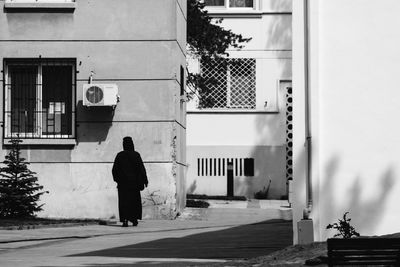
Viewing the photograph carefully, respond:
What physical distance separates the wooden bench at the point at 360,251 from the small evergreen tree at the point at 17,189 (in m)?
14.5

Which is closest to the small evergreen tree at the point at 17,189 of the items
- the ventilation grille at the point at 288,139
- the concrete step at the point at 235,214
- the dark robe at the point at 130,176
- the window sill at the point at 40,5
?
the dark robe at the point at 130,176

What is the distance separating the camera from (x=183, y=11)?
27.7 m

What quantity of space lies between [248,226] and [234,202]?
26.4 ft

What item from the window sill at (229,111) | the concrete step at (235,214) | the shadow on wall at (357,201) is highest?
the window sill at (229,111)

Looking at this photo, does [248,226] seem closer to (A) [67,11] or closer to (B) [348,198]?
(A) [67,11]

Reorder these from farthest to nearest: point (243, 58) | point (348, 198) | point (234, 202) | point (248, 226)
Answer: point (243, 58) < point (234, 202) < point (248, 226) < point (348, 198)

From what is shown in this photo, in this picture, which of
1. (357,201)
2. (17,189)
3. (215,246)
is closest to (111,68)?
(17,189)

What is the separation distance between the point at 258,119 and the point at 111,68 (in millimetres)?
10397

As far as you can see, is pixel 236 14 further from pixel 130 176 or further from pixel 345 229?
pixel 345 229

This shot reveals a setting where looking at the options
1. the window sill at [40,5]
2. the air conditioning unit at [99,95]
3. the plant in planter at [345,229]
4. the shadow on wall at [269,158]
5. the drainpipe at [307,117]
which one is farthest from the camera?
Answer: the shadow on wall at [269,158]

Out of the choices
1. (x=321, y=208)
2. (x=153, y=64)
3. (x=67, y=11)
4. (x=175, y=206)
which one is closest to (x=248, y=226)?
(x=175, y=206)

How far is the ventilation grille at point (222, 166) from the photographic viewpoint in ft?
116

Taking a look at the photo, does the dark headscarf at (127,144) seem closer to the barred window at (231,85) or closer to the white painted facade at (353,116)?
the white painted facade at (353,116)

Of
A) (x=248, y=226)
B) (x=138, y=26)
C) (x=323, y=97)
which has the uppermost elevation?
(x=138, y=26)
